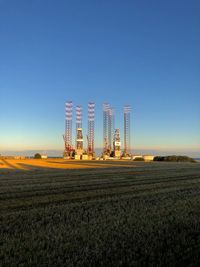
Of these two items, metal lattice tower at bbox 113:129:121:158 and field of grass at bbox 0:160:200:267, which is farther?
metal lattice tower at bbox 113:129:121:158

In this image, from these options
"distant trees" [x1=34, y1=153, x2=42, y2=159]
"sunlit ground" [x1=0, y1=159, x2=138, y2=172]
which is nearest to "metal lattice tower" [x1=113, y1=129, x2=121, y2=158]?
"distant trees" [x1=34, y1=153, x2=42, y2=159]

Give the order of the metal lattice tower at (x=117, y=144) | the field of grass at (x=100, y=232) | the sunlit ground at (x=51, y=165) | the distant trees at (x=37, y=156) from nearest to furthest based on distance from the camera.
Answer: the field of grass at (x=100, y=232)
the sunlit ground at (x=51, y=165)
the distant trees at (x=37, y=156)
the metal lattice tower at (x=117, y=144)

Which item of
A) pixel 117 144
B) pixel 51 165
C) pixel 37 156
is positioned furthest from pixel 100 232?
pixel 117 144

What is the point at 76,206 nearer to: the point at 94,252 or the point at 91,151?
the point at 94,252

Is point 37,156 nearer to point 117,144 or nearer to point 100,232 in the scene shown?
point 117,144

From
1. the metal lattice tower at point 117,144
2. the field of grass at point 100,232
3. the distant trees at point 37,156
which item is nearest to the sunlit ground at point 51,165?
the field of grass at point 100,232

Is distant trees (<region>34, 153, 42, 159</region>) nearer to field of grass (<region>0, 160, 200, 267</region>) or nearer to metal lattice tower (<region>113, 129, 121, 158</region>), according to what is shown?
A: metal lattice tower (<region>113, 129, 121, 158</region>)

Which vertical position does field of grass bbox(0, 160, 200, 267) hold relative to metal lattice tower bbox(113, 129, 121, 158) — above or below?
below

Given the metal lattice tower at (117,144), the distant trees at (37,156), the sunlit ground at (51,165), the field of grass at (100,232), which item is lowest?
the field of grass at (100,232)

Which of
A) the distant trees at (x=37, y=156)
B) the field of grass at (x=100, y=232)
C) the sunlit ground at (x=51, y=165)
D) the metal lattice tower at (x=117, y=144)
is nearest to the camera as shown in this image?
the field of grass at (x=100, y=232)

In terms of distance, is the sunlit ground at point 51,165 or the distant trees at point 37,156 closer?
the sunlit ground at point 51,165

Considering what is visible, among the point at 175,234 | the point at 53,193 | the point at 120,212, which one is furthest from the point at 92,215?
the point at 53,193

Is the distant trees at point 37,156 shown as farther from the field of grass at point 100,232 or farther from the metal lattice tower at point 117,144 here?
the field of grass at point 100,232

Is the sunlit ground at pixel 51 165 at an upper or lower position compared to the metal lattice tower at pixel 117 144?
lower
